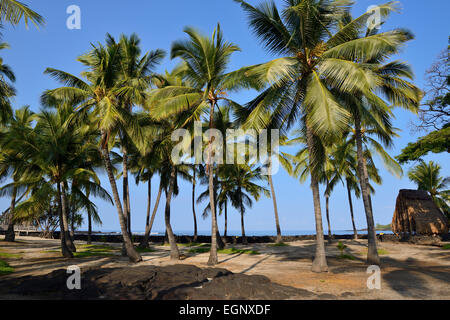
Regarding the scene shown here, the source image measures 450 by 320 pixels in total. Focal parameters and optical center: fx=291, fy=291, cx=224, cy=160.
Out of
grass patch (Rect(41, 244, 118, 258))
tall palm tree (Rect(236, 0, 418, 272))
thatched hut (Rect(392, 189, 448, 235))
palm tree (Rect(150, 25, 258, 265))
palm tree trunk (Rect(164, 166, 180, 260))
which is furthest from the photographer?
thatched hut (Rect(392, 189, 448, 235))

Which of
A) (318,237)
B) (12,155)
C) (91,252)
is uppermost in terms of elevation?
(12,155)

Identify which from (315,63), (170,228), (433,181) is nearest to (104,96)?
(170,228)

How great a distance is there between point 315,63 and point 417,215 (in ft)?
62.4

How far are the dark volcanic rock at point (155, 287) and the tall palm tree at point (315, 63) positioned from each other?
4231mm

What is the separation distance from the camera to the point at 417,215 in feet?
77.2

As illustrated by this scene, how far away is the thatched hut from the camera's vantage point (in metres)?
23.0

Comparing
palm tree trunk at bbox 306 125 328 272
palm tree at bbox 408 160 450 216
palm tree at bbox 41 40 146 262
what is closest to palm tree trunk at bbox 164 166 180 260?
palm tree at bbox 41 40 146 262

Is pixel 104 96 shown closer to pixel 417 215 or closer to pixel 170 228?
pixel 170 228

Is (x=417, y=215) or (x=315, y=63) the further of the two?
(x=417, y=215)

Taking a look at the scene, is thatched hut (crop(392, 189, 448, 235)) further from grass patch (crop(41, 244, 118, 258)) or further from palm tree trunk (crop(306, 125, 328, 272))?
grass patch (crop(41, 244, 118, 258))

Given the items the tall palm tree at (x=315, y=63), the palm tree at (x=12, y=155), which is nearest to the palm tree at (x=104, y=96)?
the palm tree at (x=12, y=155)

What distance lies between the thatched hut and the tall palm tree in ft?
46.2

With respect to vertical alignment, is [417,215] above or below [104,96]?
below

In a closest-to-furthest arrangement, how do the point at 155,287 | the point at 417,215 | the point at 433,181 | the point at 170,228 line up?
the point at 155,287, the point at 170,228, the point at 417,215, the point at 433,181
